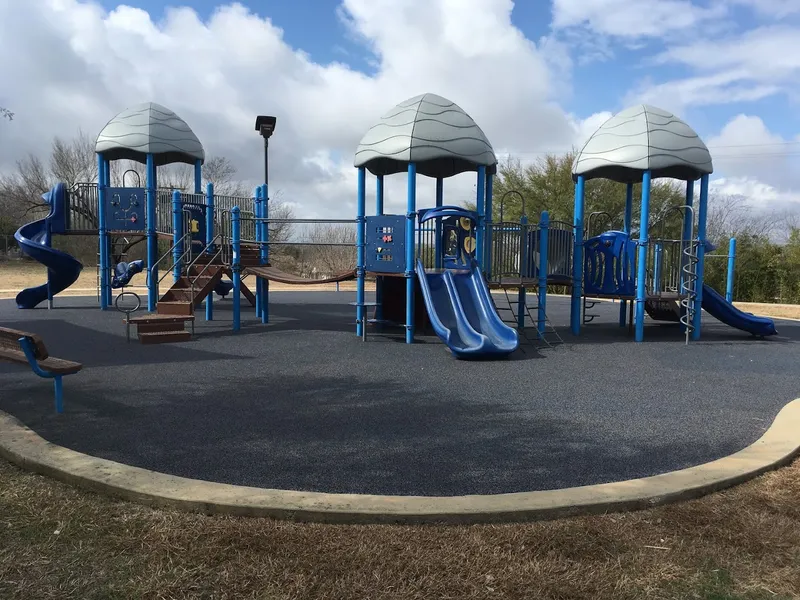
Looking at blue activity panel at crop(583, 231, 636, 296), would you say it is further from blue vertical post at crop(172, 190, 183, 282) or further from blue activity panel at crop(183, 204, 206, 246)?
blue activity panel at crop(183, 204, 206, 246)

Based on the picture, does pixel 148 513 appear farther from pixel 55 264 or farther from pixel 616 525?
pixel 55 264

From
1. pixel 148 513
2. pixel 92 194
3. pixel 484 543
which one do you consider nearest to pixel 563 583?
pixel 484 543

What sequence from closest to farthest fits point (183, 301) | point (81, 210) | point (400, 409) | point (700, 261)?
1. point (400, 409)
2. point (183, 301)
3. point (700, 261)
4. point (81, 210)

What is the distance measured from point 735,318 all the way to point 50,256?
16191 millimetres

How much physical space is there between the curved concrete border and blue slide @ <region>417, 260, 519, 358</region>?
5235 millimetres

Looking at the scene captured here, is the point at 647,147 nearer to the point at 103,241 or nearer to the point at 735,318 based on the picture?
the point at 735,318

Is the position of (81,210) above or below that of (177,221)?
above

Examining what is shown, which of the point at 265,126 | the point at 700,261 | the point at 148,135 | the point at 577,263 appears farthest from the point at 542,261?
the point at 148,135

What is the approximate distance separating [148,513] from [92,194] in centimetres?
1637

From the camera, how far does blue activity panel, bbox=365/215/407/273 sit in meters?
11.2

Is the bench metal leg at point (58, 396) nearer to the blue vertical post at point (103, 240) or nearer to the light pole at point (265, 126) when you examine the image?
the blue vertical post at point (103, 240)

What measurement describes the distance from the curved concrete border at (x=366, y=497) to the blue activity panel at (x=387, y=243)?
763cm

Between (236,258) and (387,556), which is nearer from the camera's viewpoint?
(387,556)

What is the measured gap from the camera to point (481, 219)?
460 inches
